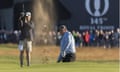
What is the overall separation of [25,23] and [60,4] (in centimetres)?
3440

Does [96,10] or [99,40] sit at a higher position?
[96,10]

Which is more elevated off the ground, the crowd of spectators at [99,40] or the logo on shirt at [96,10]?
the logo on shirt at [96,10]

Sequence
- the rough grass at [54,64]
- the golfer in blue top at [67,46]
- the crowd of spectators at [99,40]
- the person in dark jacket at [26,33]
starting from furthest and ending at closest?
the crowd of spectators at [99,40] → the person in dark jacket at [26,33] → the golfer in blue top at [67,46] → the rough grass at [54,64]

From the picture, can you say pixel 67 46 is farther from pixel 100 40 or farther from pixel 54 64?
pixel 100 40

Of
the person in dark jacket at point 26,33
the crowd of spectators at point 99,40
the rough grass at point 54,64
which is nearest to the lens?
the rough grass at point 54,64

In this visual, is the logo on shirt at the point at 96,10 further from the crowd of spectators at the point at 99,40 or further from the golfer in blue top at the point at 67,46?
the golfer in blue top at the point at 67,46

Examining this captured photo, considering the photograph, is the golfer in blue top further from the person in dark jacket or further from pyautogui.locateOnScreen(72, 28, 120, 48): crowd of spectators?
pyautogui.locateOnScreen(72, 28, 120, 48): crowd of spectators

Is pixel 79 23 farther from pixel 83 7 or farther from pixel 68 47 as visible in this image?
pixel 68 47

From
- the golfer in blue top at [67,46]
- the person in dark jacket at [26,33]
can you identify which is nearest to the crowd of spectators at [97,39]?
the person in dark jacket at [26,33]

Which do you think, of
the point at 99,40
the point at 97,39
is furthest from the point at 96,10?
the point at 99,40

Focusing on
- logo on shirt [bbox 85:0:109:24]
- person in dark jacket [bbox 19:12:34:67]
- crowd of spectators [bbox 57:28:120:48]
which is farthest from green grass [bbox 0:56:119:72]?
logo on shirt [bbox 85:0:109:24]

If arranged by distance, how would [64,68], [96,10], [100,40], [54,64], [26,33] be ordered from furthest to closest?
[96,10] < [100,40] < [26,33] < [54,64] < [64,68]

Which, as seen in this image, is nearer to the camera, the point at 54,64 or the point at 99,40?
the point at 54,64

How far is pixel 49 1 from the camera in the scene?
5369 centimetres
